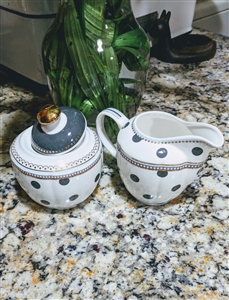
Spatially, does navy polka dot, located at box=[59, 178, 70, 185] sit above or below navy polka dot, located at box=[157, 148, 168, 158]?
below

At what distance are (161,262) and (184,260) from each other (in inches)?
1.1

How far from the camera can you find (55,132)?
452mm

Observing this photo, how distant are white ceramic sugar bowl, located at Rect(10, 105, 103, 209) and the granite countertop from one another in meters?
0.05

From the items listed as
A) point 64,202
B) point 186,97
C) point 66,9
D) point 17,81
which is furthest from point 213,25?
point 64,202

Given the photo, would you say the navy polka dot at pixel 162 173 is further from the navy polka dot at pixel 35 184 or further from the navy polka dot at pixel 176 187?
the navy polka dot at pixel 35 184

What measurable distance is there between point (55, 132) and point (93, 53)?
0.14m

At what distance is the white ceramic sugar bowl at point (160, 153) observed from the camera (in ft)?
1.44

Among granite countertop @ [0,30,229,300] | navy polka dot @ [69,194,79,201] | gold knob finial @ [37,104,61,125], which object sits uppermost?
gold knob finial @ [37,104,61,125]

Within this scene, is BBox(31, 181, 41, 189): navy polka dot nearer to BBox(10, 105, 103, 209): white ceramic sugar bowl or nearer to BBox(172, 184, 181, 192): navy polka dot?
BBox(10, 105, 103, 209): white ceramic sugar bowl

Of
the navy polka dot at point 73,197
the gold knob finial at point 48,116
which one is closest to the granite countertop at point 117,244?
the navy polka dot at point 73,197

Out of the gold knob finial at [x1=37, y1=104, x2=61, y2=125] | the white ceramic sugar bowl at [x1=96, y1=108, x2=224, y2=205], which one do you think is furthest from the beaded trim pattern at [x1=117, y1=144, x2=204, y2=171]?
the gold knob finial at [x1=37, y1=104, x2=61, y2=125]

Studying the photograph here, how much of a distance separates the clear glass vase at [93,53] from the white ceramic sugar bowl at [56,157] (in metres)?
0.08

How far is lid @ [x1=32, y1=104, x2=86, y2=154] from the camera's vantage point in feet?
1.44

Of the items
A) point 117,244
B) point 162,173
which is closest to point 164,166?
point 162,173
